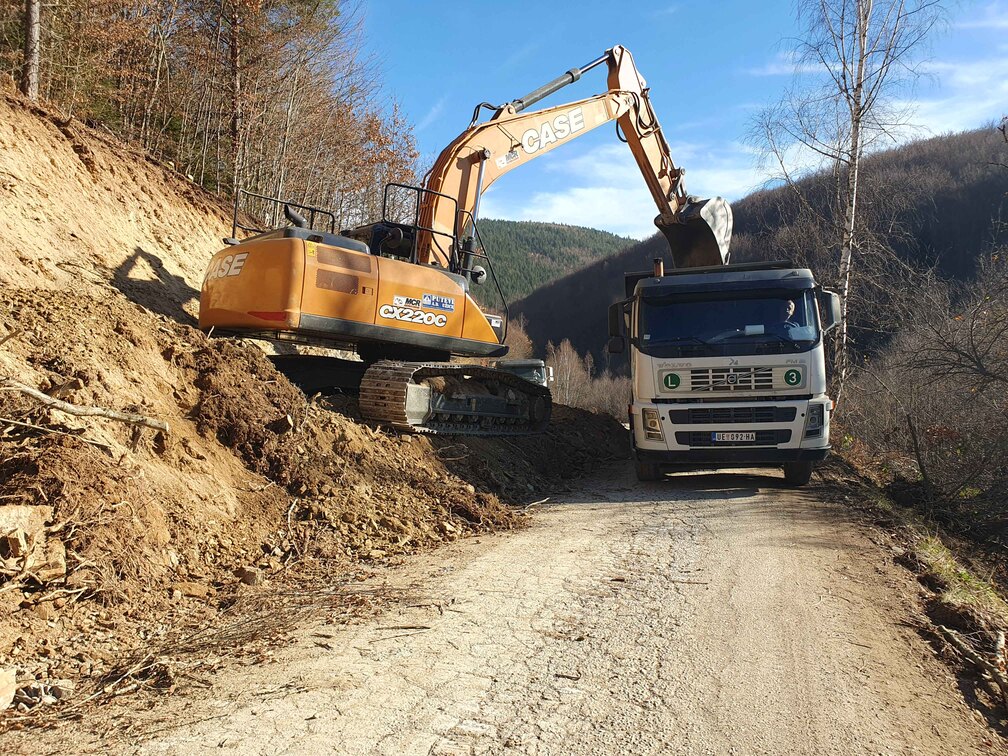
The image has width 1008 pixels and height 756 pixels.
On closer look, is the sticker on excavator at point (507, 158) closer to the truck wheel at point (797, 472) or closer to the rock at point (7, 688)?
the truck wheel at point (797, 472)

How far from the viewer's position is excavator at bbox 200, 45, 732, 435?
7.55 m

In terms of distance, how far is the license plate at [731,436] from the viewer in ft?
28.1

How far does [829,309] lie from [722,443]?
213 cm

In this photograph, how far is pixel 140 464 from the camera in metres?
4.98

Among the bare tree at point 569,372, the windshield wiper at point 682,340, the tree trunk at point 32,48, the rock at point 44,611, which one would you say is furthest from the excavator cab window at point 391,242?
the bare tree at point 569,372

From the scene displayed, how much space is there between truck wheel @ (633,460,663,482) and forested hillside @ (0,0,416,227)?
10551mm

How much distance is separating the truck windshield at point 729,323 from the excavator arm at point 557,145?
8.61 ft

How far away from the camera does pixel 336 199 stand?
23.6 m

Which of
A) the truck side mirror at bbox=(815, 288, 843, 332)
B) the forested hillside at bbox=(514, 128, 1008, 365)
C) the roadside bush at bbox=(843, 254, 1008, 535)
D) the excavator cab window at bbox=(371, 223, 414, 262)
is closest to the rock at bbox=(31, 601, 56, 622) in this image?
the excavator cab window at bbox=(371, 223, 414, 262)

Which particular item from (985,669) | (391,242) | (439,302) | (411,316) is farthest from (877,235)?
(985,669)

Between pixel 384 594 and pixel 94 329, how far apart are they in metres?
3.63

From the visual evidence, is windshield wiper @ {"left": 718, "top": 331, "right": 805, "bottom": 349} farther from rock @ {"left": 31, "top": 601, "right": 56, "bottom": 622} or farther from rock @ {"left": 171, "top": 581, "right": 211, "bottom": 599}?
rock @ {"left": 31, "top": 601, "right": 56, "bottom": 622}

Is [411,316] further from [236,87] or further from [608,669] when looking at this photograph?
[236,87]

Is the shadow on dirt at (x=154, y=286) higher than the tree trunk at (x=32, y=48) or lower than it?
lower
